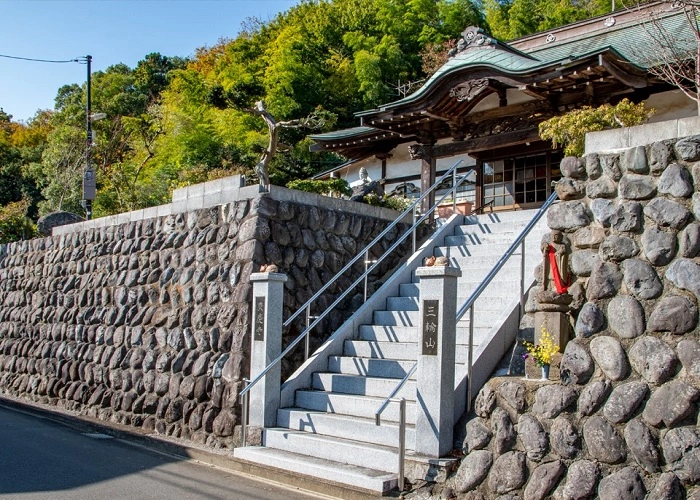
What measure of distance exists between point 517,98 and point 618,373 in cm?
892

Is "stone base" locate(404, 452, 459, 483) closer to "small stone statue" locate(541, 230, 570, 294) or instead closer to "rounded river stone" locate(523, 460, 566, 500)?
"rounded river stone" locate(523, 460, 566, 500)

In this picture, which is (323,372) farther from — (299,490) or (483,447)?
(483,447)

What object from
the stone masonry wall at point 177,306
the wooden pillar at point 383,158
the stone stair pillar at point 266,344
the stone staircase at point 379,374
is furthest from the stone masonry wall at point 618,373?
the wooden pillar at point 383,158

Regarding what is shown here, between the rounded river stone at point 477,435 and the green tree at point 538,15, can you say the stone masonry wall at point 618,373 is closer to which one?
the rounded river stone at point 477,435

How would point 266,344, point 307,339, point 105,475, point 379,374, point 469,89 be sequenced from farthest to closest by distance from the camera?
1. point 469,89
2. point 307,339
3. point 266,344
4. point 379,374
5. point 105,475

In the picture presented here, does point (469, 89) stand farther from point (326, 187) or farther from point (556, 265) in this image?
point (556, 265)

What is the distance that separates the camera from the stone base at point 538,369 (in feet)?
21.4

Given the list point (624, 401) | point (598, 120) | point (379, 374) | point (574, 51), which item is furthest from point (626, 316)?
point (574, 51)

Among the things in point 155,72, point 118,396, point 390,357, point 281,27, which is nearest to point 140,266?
point 118,396

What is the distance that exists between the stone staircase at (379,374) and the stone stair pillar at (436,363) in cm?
28

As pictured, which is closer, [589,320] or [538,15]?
[589,320]

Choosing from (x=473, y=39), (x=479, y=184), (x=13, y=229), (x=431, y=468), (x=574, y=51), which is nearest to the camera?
(x=431, y=468)

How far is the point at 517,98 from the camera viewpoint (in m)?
13.9

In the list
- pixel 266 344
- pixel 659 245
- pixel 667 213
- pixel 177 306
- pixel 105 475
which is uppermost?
pixel 667 213
